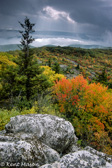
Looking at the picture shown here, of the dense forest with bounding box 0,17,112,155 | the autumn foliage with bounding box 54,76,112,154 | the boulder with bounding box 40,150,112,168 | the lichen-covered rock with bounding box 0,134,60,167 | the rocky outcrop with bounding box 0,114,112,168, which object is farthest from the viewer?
the autumn foliage with bounding box 54,76,112,154

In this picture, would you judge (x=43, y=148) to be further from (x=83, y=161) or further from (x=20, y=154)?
(x=83, y=161)

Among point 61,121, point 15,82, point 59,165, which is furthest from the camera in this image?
point 15,82

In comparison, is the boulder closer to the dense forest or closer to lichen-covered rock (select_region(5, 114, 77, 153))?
lichen-covered rock (select_region(5, 114, 77, 153))

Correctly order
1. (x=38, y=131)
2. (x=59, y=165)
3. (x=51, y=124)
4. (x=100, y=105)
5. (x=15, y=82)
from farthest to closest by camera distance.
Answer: (x=100, y=105)
(x=15, y=82)
(x=51, y=124)
(x=38, y=131)
(x=59, y=165)

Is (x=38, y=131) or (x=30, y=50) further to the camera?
(x=30, y=50)

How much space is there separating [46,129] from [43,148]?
6.52ft

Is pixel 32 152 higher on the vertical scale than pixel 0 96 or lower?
higher

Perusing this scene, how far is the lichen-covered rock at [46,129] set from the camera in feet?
25.2

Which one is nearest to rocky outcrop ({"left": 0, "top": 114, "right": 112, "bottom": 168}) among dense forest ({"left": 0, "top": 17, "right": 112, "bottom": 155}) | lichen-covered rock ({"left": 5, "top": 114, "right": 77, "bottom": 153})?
lichen-covered rock ({"left": 5, "top": 114, "right": 77, "bottom": 153})

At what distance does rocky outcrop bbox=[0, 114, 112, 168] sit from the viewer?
4109mm

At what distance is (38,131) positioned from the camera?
7699 mm

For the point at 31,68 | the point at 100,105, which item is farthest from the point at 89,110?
the point at 31,68

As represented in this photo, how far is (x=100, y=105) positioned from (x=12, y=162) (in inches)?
858

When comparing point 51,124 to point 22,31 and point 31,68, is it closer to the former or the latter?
point 31,68
